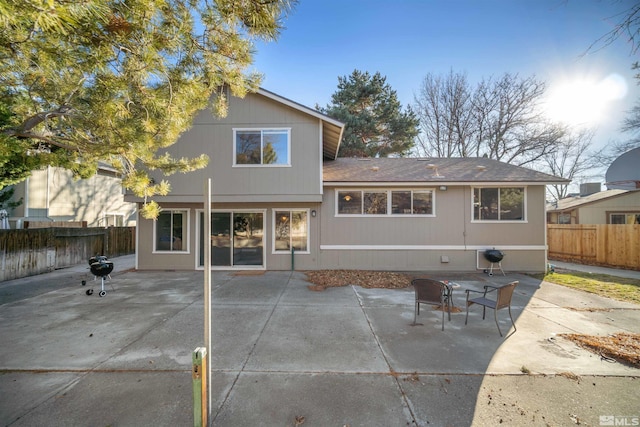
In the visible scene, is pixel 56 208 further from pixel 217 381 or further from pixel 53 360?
pixel 217 381

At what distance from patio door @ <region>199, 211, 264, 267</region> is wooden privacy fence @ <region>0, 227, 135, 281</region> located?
218 inches

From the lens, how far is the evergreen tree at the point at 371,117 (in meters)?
21.0

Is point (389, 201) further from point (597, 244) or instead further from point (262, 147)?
point (597, 244)

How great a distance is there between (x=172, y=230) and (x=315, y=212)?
5.61m

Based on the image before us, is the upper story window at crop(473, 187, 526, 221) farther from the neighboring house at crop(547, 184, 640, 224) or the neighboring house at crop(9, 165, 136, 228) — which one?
the neighboring house at crop(9, 165, 136, 228)

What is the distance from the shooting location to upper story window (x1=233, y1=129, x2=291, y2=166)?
970 cm

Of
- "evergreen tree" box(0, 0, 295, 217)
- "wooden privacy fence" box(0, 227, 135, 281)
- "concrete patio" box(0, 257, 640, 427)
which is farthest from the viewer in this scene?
"wooden privacy fence" box(0, 227, 135, 281)

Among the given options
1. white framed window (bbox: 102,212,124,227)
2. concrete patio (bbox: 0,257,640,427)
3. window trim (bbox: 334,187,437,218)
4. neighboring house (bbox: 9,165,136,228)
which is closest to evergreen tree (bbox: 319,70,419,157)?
window trim (bbox: 334,187,437,218)

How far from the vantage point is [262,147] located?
9.74 m

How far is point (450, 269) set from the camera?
400 inches

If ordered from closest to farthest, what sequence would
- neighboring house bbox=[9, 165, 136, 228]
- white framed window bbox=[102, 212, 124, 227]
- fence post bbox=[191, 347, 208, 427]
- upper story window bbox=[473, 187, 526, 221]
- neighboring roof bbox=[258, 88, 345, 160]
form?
fence post bbox=[191, 347, 208, 427], neighboring roof bbox=[258, 88, 345, 160], upper story window bbox=[473, 187, 526, 221], neighboring house bbox=[9, 165, 136, 228], white framed window bbox=[102, 212, 124, 227]

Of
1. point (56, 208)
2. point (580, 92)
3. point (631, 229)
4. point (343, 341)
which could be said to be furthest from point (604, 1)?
point (56, 208)

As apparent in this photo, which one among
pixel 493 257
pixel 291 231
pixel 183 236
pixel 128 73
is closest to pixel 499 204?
pixel 493 257

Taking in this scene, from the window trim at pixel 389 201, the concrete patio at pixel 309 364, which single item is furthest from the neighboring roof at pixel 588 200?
the concrete patio at pixel 309 364
